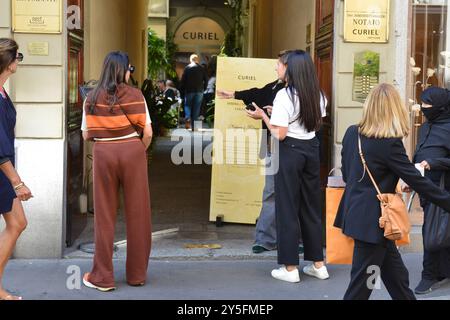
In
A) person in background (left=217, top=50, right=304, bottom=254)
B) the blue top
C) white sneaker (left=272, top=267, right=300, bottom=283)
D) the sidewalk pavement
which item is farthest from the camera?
person in background (left=217, top=50, right=304, bottom=254)

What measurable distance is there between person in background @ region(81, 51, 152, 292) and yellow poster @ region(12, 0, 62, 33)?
3.92 ft

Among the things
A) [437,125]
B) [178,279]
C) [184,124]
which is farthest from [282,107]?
[184,124]

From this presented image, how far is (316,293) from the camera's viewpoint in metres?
6.03

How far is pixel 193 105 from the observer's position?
1855 cm

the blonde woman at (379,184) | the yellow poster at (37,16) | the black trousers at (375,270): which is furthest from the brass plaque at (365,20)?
the black trousers at (375,270)

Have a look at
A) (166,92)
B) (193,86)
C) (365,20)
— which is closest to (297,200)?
(365,20)

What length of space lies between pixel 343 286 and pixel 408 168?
6.27 ft

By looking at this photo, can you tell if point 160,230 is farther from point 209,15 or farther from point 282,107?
point 209,15

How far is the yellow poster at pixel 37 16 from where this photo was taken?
673 cm

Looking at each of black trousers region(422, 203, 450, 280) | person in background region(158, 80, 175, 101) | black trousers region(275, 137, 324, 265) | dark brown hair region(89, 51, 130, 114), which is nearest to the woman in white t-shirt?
black trousers region(275, 137, 324, 265)

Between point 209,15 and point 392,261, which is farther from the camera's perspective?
point 209,15

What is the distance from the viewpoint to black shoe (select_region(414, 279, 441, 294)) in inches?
240

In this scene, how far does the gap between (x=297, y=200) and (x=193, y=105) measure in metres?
12.5

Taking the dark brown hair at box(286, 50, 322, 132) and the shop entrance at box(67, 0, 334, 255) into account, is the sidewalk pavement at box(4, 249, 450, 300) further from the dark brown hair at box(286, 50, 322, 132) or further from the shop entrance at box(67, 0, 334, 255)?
the dark brown hair at box(286, 50, 322, 132)
